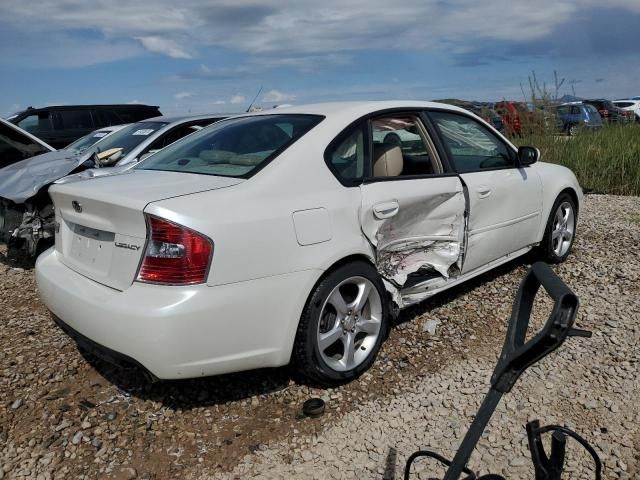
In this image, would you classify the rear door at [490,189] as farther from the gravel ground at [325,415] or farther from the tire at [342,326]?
the tire at [342,326]

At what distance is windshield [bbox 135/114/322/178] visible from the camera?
10.3ft

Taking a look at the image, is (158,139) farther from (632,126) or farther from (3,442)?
(632,126)

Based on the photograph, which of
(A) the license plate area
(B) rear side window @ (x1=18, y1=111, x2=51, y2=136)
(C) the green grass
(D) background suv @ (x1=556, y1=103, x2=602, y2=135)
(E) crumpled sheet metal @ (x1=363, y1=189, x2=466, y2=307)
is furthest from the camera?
(B) rear side window @ (x1=18, y1=111, x2=51, y2=136)

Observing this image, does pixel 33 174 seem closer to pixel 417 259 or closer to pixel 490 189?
pixel 417 259

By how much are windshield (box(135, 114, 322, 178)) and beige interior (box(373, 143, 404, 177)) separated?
46 centimetres

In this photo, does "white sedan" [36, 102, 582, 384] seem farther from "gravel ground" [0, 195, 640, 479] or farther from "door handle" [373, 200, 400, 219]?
"gravel ground" [0, 195, 640, 479]

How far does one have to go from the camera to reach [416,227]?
3.64m

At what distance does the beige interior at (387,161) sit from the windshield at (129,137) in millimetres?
3593

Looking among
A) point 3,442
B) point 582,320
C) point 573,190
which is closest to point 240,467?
point 3,442

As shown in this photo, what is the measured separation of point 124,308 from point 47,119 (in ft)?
38.4

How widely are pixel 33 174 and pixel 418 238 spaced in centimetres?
408

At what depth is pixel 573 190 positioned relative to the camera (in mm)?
5340

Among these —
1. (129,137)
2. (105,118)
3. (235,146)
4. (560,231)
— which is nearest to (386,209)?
(235,146)

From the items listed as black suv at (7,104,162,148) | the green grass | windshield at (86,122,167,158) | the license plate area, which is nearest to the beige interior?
the license plate area
